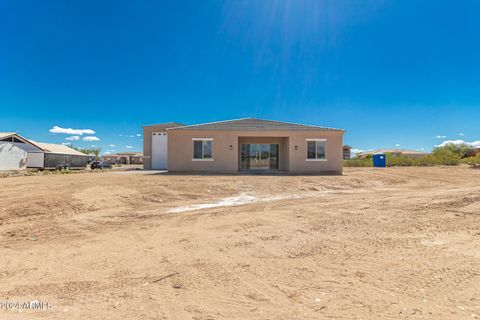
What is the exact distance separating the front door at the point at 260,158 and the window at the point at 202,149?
3.52 metres

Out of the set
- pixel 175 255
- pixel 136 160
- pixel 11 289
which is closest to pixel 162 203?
pixel 175 255

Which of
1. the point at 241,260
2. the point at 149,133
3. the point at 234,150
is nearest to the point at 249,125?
the point at 234,150

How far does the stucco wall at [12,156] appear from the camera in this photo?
31.8 m

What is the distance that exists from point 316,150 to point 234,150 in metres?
6.06

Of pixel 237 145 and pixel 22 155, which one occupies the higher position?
pixel 237 145

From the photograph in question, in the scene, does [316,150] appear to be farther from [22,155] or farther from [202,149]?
[22,155]

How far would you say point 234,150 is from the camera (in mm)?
21781

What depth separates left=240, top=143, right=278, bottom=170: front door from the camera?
2414 centimetres

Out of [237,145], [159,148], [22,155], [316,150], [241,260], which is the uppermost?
[159,148]

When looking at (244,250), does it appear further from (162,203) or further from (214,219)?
(162,203)

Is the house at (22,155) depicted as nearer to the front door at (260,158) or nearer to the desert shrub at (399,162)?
the front door at (260,158)

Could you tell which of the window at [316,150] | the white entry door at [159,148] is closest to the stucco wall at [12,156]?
the white entry door at [159,148]

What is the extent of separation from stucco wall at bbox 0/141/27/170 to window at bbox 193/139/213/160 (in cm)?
2409

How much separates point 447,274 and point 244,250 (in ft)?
10.2
